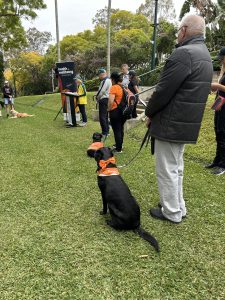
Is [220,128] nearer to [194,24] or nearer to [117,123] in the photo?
[117,123]

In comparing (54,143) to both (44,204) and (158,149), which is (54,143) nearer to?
(44,204)

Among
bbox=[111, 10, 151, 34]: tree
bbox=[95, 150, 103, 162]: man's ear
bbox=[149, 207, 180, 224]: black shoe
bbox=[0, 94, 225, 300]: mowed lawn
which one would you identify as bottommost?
bbox=[0, 94, 225, 300]: mowed lawn

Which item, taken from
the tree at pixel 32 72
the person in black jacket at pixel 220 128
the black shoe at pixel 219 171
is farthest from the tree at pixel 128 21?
the black shoe at pixel 219 171

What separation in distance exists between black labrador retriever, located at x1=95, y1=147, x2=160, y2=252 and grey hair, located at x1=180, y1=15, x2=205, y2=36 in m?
1.61

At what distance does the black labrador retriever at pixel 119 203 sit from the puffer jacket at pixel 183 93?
65 cm

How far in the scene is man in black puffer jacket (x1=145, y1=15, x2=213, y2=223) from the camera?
2.65 meters

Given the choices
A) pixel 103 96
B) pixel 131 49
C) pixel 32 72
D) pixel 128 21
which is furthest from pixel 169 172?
pixel 128 21

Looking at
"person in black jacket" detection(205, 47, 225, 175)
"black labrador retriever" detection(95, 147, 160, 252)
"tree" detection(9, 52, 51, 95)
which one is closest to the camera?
"black labrador retriever" detection(95, 147, 160, 252)

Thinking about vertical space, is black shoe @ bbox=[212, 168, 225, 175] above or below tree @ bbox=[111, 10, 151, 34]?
below

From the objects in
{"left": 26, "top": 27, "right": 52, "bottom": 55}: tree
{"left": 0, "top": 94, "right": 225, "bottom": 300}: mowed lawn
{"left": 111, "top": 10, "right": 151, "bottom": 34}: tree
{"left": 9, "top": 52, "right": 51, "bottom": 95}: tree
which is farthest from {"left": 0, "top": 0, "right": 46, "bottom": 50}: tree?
{"left": 26, "top": 27, "right": 52, "bottom": 55}: tree

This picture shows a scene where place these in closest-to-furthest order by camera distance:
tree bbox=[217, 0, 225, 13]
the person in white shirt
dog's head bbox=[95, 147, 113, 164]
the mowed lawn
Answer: the mowed lawn, dog's head bbox=[95, 147, 113, 164], the person in white shirt, tree bbox=[217, 0, 225, 13]

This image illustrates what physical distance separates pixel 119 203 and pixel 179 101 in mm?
1192

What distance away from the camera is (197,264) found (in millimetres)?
2533

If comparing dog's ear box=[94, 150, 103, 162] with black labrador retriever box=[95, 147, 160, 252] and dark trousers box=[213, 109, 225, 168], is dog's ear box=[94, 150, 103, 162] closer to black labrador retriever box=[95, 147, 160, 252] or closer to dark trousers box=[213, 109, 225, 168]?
black labrador retriever box=[95, 147, 160, 252]
